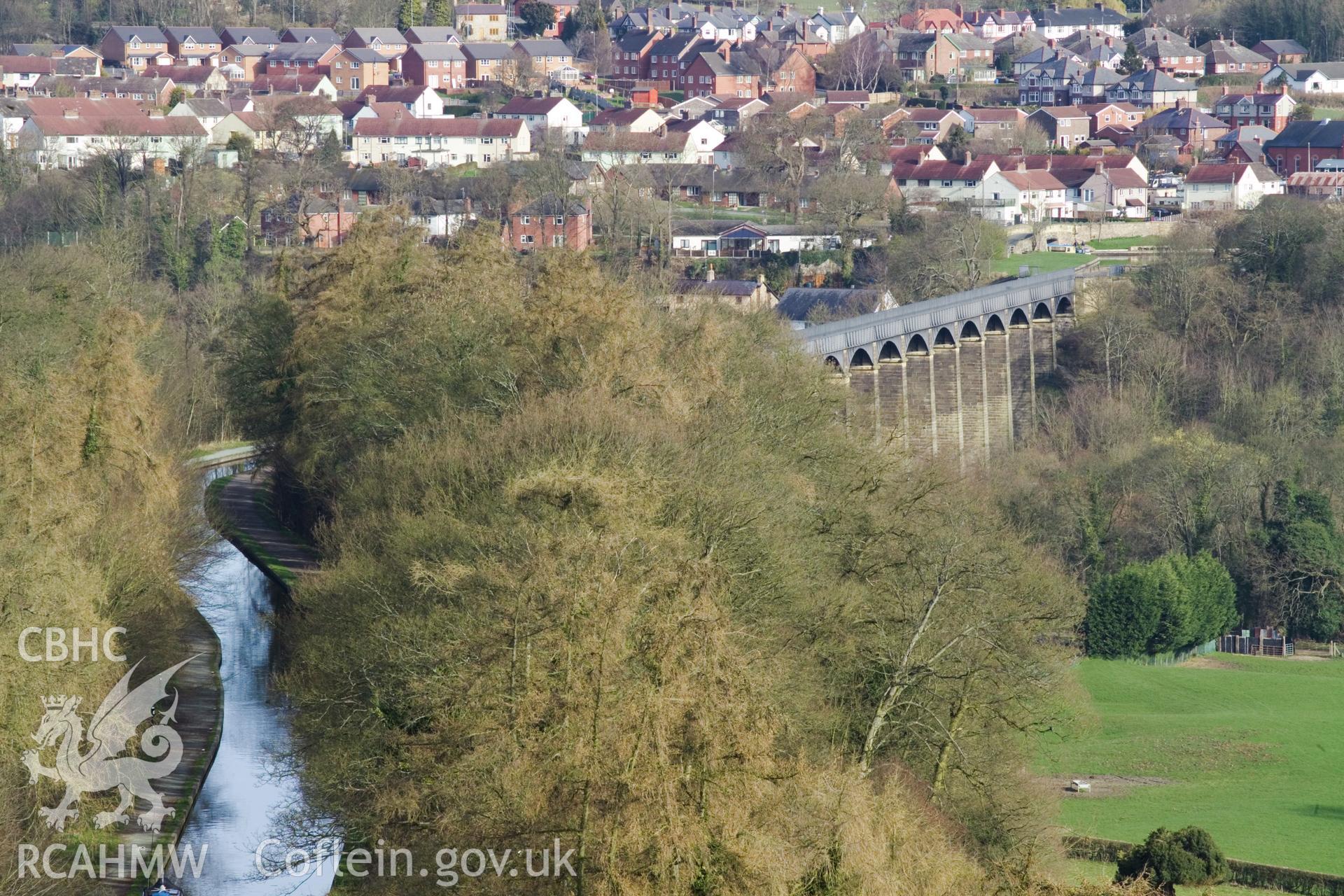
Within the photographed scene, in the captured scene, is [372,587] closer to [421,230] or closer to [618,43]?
[421,230]

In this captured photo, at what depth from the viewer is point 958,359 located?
59.1 metres

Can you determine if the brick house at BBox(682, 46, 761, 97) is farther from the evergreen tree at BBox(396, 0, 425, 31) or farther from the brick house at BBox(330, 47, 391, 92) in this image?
the evergreen tree at BBox(396, 0, 425, 31)

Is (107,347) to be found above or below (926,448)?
above

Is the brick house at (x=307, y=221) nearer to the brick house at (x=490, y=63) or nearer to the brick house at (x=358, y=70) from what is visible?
the brick house at (x=358, y=70)

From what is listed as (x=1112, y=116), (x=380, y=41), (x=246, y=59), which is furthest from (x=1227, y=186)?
(x=246, y=59)

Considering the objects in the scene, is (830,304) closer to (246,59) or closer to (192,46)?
(246,59)

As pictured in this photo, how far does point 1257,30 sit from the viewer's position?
423ft

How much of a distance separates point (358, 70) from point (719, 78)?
21442 mm

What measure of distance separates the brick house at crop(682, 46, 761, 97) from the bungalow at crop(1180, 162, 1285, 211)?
33.8 metres

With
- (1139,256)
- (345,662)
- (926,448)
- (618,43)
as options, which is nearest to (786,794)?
(345,662)

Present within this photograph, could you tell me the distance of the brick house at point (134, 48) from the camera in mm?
119938

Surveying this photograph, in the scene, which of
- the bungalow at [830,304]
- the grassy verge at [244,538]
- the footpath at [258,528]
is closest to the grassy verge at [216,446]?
the footpath at [258,528]

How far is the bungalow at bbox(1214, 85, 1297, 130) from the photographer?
A: 4117 inches

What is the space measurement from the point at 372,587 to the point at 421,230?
22385 mm
